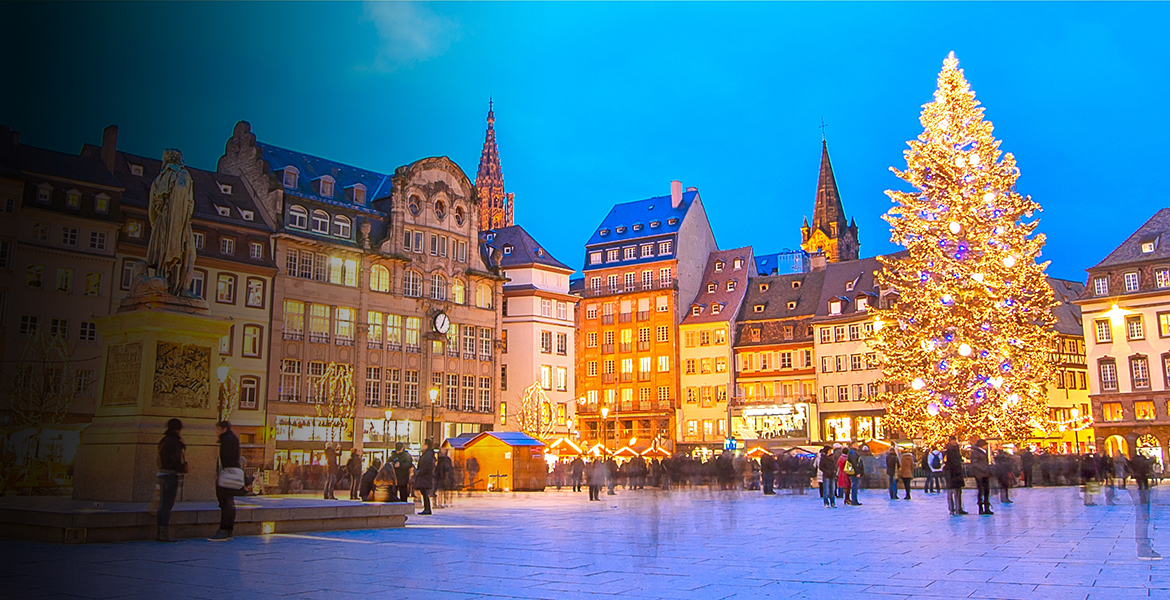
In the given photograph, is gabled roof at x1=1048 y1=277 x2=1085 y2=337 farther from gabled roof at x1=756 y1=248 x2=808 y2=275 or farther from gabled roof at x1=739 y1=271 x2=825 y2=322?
gabled roof at x1=756 y1=248 x2=808 y2=275

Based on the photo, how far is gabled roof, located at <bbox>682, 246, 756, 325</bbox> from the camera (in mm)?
75438

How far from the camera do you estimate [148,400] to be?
13.8 meters

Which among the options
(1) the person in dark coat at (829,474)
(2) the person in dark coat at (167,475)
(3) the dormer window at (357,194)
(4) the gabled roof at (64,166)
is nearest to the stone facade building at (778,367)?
(3) the dormer window at (357,194)

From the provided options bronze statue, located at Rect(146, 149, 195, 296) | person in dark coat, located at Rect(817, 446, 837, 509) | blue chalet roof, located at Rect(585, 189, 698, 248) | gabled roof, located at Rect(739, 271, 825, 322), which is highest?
blue chalet roof, located at Rect(585, 189, 698, 248)

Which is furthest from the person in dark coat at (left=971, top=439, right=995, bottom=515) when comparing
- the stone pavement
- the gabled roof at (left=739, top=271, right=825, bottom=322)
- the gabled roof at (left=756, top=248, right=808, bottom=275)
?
the gabled roof at (left=756, top=248, right=808, bottom=275)

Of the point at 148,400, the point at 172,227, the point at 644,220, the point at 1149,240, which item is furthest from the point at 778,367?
the point at 148,400

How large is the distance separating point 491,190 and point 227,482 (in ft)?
383

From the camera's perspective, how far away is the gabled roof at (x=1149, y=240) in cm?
5772

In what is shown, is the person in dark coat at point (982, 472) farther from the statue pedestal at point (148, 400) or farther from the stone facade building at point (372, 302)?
the stone facade building at point (372, 302)

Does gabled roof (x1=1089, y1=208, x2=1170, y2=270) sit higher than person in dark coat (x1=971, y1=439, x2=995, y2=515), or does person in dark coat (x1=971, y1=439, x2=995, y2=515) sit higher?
gabled roof (x1=1089, y1=208, x2=1170, y2=270)

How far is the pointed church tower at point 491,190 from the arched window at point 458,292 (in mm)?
62194

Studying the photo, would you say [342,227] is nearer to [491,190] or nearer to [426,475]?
[426,475]

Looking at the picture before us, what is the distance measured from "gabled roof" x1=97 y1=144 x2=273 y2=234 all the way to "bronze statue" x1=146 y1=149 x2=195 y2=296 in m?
34.3

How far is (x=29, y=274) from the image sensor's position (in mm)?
41281
